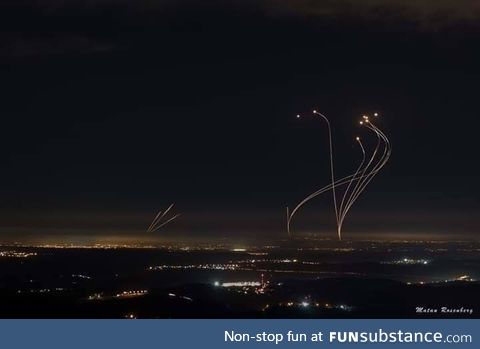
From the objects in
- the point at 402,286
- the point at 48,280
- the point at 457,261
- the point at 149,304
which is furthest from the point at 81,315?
the point at 457,261

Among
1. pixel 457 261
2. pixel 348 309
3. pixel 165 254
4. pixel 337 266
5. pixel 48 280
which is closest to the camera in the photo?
pixel 348 309

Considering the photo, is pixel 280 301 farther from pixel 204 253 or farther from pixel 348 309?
pixel 204 253

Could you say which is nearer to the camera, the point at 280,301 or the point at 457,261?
the point at 280,301
